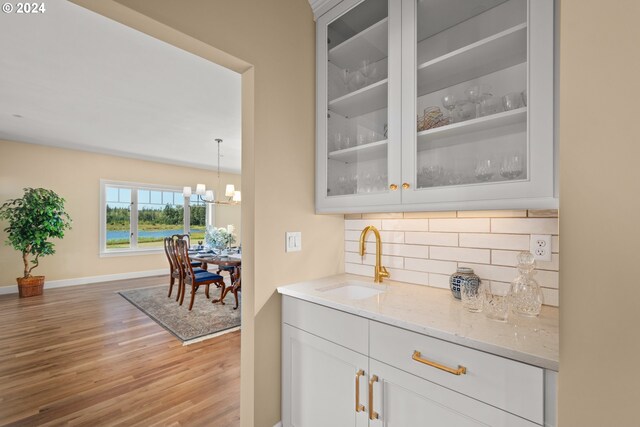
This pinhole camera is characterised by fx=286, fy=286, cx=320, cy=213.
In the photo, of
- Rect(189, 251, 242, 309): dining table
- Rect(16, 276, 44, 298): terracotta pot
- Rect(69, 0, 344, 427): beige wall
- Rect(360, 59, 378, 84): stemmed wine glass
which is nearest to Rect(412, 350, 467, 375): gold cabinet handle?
Rect(69, 0, 344, 427): beige wall

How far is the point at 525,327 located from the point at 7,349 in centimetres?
435

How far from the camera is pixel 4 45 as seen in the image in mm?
2309

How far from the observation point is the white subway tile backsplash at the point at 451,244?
50.3 inches

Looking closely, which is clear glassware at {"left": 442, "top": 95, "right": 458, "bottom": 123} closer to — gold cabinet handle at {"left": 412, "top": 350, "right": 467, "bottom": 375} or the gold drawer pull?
gold cabinet handle at {"left": 412, "top": 350, "right": 467, "bottom": 375}

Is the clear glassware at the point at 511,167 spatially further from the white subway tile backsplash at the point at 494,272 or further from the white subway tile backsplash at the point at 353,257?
the white subway tile backsplash at the point at 353,257

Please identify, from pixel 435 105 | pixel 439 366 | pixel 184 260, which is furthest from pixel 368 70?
pixel 184 260

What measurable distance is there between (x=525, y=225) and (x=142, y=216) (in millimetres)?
7255

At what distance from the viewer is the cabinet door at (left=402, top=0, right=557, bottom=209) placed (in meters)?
1.04

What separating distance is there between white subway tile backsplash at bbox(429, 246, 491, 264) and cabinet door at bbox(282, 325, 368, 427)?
715 mm

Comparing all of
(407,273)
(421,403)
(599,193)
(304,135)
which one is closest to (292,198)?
(304,135)

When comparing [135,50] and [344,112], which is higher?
[135,50]

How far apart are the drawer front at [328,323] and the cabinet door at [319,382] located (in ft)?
0.10

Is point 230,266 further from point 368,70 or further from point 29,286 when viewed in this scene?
point 29,286

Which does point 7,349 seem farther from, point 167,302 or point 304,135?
point 304,135
